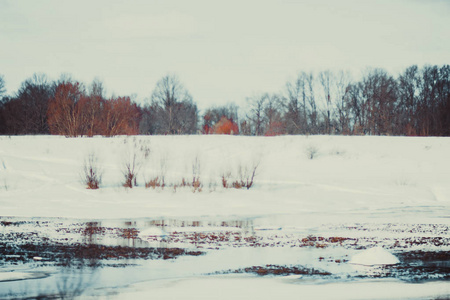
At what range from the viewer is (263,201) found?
23594mm

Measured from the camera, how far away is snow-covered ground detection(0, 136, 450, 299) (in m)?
9.34

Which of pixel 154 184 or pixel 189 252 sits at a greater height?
pixel 154 184

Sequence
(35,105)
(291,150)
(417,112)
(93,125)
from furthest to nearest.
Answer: (35,105) < (417,112) < (93,125) < (291,150)

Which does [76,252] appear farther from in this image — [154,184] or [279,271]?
[154,184]

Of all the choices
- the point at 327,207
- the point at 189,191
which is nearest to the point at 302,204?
the point at 327,207

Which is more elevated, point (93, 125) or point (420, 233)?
point (93, 125)

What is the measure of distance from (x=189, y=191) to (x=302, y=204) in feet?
17.5

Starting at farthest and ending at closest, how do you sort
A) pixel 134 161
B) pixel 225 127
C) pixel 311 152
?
pixel 225 127
pixel 311 152
pixel 134 161

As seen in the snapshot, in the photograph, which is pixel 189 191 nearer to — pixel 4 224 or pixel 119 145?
pixel 4 224

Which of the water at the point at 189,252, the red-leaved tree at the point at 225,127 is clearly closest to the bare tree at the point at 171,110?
the red-leaved tree at the point at 225,127

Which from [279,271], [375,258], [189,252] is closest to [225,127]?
[189,252]

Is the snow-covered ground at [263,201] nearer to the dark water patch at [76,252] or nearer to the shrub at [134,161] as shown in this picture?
the shrub at [134,161]

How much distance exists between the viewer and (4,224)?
1617 centimetres

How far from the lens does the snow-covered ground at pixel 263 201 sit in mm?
9336
